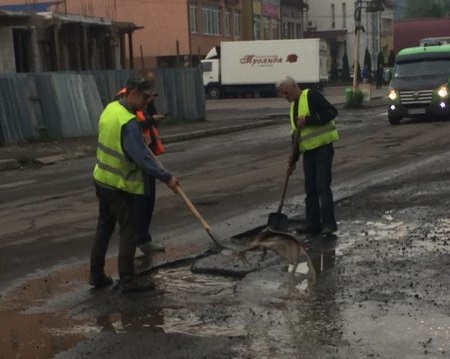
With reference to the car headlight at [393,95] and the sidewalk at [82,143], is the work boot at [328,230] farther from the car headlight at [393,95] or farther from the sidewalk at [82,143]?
the car headlight at [393,95]

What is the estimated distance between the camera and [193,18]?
58.5 m

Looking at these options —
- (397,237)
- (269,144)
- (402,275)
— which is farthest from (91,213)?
(269,144)

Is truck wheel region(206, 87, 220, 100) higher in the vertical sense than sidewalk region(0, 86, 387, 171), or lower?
lower

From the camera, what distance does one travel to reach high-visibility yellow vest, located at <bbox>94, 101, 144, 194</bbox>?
699 cm

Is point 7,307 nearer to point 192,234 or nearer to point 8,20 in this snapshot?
point 192,234

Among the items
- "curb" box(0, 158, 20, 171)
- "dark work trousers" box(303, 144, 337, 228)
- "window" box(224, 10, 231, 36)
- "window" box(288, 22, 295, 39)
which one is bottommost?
"curb" box(0, 158, 20, 171)

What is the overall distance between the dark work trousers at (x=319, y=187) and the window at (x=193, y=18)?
1945 inches

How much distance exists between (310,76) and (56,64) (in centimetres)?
2127

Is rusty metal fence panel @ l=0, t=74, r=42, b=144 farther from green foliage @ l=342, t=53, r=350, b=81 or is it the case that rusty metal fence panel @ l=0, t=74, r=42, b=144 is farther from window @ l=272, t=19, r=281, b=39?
green foliage @ l=342, t=53, r=350, b=81

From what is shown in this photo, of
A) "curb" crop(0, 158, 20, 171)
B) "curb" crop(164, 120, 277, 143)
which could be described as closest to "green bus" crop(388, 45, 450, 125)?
"curb" crop(164, 120, 277, 143)

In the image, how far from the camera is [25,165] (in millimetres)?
18266

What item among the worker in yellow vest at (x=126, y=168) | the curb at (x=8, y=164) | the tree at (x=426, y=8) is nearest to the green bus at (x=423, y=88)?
the curb at (x=8, y=164)

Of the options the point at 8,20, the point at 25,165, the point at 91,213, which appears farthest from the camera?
the point at 8,20

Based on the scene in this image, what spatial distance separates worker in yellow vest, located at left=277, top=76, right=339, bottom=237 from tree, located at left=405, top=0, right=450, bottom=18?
121 m
